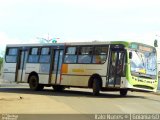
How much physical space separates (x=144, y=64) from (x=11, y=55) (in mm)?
10616

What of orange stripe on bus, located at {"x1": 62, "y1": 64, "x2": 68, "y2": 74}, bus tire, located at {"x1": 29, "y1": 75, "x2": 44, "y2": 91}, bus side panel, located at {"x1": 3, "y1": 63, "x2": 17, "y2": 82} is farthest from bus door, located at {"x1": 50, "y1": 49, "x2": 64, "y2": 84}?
bus side panel, located at {"x1": 3, "y1": 63, "x2": 17, "y2": 82}

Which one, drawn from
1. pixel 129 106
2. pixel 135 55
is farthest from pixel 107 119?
pixel 135 55

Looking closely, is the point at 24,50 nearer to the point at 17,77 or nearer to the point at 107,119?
the point at 17,77

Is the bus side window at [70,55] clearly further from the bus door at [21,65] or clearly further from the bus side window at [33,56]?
the bus door at [21,65]

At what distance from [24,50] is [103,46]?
7.53 metres

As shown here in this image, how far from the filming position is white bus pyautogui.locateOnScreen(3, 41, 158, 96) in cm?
2578

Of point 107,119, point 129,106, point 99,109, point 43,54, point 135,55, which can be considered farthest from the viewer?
point 43,54

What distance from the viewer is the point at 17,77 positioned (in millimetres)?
32969

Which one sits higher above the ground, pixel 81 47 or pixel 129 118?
pixel 81 47

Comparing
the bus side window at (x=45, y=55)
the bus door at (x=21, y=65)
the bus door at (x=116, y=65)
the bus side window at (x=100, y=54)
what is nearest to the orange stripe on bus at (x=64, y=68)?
the bus side window at (x=45, y=55)

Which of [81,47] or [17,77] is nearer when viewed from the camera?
[81,47]

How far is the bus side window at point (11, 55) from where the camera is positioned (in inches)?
1312

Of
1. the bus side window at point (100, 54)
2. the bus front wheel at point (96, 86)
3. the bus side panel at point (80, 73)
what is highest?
the bus side window at point (100, 54)

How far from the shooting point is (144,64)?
26.3m
